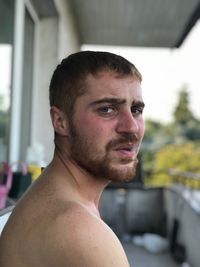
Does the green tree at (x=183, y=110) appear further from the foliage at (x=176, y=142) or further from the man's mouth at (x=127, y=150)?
the man's mouth at (x=127, y=150)

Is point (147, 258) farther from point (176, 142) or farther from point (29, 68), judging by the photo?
point (176, 142)

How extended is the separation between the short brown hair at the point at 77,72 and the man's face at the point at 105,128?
14 millimetres

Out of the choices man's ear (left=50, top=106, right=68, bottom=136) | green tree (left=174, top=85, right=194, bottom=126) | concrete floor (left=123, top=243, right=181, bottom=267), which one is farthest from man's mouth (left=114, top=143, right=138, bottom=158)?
green tree (left=174, top=85, right=194, bottom=126)

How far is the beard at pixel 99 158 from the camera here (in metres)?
0.89

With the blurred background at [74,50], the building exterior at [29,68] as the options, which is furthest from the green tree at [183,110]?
the building exterior at [29,68]

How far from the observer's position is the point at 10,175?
2.38 meters

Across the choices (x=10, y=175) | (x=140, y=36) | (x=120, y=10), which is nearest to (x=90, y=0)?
(x=120, y=10)

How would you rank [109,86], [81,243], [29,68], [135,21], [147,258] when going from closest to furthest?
1. [81,243]
2. [109,86]
3. [29,68]
4. [147,258]
5. [135,21]

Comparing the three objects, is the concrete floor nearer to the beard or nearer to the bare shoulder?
the beard

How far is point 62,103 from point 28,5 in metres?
3.13

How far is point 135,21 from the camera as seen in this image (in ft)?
20.7

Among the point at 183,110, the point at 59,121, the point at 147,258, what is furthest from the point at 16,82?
the point at 183,110

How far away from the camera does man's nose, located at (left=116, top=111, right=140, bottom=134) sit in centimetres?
89

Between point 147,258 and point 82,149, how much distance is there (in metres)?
3.62
